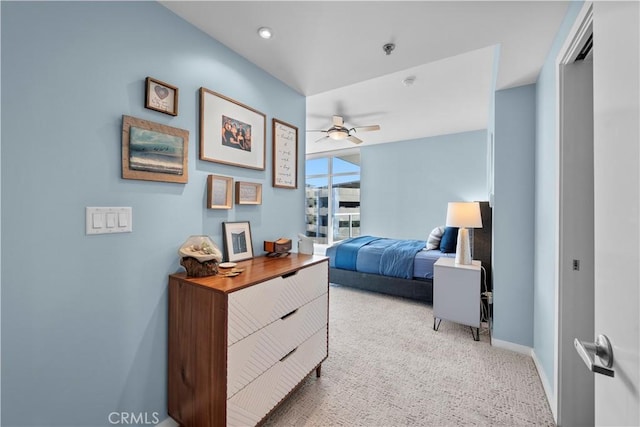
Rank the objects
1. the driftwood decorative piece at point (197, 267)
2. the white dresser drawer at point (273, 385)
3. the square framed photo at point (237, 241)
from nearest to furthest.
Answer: the white dresser drawer at point (273, 385) → the driftwood decorative piece at point (197, 267) → the square framed photo at point (237, 241)

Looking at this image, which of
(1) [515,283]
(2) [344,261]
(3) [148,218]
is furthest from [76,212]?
(2) [344,261]

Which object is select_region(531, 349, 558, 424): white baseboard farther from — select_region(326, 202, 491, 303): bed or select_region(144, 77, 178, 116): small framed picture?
select_region(144, 77, 178, 116): small framed picture

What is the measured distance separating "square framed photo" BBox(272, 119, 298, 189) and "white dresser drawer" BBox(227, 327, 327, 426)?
4.20 feet

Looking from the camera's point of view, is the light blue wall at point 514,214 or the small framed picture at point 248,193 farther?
the light blue wall at point 514,214

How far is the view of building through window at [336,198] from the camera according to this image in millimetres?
6445

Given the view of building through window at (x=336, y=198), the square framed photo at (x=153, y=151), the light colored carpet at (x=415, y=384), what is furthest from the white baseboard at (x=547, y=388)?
the view of building through window at (x=336, y=198)

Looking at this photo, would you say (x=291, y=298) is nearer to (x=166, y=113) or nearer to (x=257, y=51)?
(x=166, y=113)

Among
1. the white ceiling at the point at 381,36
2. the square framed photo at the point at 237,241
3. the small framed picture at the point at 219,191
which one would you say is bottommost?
the square framed photo at the point at 237,241

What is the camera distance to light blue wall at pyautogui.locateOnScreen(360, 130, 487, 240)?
501 centimetres

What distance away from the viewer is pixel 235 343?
4.26ft

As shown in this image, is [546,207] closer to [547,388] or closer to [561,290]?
[561,290]
